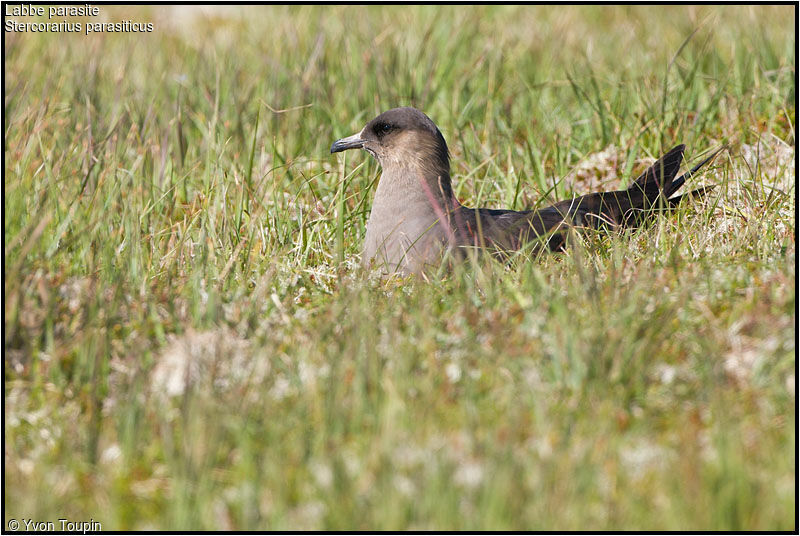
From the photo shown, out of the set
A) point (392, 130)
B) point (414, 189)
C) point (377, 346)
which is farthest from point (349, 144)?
point (377, 346)

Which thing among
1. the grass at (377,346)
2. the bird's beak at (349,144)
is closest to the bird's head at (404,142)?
the bird's beak at (349,144)

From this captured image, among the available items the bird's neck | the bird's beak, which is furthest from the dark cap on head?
the bird's neck

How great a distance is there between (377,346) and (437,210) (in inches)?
62.8

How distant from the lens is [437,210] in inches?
186

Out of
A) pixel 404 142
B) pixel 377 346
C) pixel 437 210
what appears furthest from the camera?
pixel 404 142

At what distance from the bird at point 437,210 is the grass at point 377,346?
0.22m

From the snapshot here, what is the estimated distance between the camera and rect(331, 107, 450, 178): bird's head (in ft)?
16.4

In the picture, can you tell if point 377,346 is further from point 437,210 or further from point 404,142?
point 404,142

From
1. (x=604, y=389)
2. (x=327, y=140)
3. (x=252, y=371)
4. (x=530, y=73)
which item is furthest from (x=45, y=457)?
(x=530, y=73)

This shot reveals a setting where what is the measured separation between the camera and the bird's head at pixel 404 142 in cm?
500

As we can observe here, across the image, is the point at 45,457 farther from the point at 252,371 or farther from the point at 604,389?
the point at 604,389

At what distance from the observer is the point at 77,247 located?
3.98 meters

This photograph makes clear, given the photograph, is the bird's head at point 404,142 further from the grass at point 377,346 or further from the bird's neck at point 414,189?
the grass at point 377,346

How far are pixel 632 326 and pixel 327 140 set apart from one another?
3255mm
